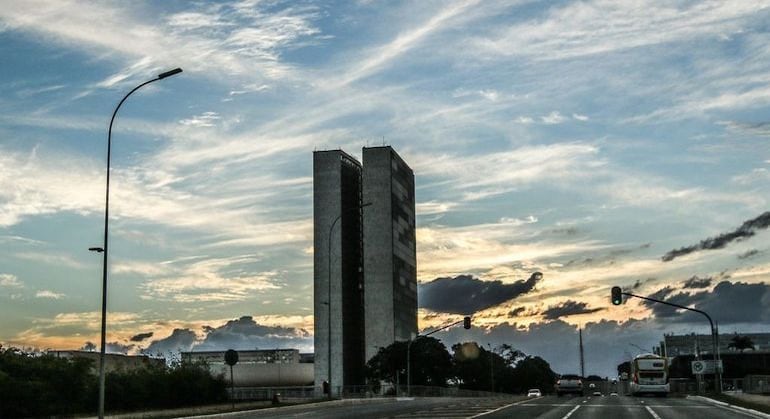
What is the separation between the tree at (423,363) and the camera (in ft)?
536

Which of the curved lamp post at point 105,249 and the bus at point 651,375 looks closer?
the curved lamp post at point 105,249

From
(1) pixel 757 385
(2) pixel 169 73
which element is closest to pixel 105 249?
(2) pixel 169 73

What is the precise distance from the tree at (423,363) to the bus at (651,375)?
80.6 metres

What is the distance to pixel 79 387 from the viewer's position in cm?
5462

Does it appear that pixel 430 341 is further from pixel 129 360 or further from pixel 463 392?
pixel 129 360

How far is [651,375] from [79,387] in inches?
1916

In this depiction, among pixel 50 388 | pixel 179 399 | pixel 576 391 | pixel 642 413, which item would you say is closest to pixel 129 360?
pixel 179 399

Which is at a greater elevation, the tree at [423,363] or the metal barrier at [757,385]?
the tree at [423,363]

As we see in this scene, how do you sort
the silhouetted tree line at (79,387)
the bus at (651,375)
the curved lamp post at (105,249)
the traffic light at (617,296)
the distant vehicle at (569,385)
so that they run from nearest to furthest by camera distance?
the curved lamp post at (105,249)
the silhouetted tree line at (79,387)
the traffic light at (617,296)
the bus at (651,375)
the distant vehicle at (569,385)

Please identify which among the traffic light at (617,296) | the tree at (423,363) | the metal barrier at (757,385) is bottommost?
the metal barrier at (757,385)

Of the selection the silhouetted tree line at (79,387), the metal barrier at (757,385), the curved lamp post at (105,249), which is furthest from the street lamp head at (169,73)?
the metal barrier at (757,385)

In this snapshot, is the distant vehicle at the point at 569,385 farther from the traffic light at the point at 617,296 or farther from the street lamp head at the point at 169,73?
the street lamp head at the point at 169,73

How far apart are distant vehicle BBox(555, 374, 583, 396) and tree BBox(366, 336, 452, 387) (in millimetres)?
75455

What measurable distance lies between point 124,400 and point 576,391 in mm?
41223
